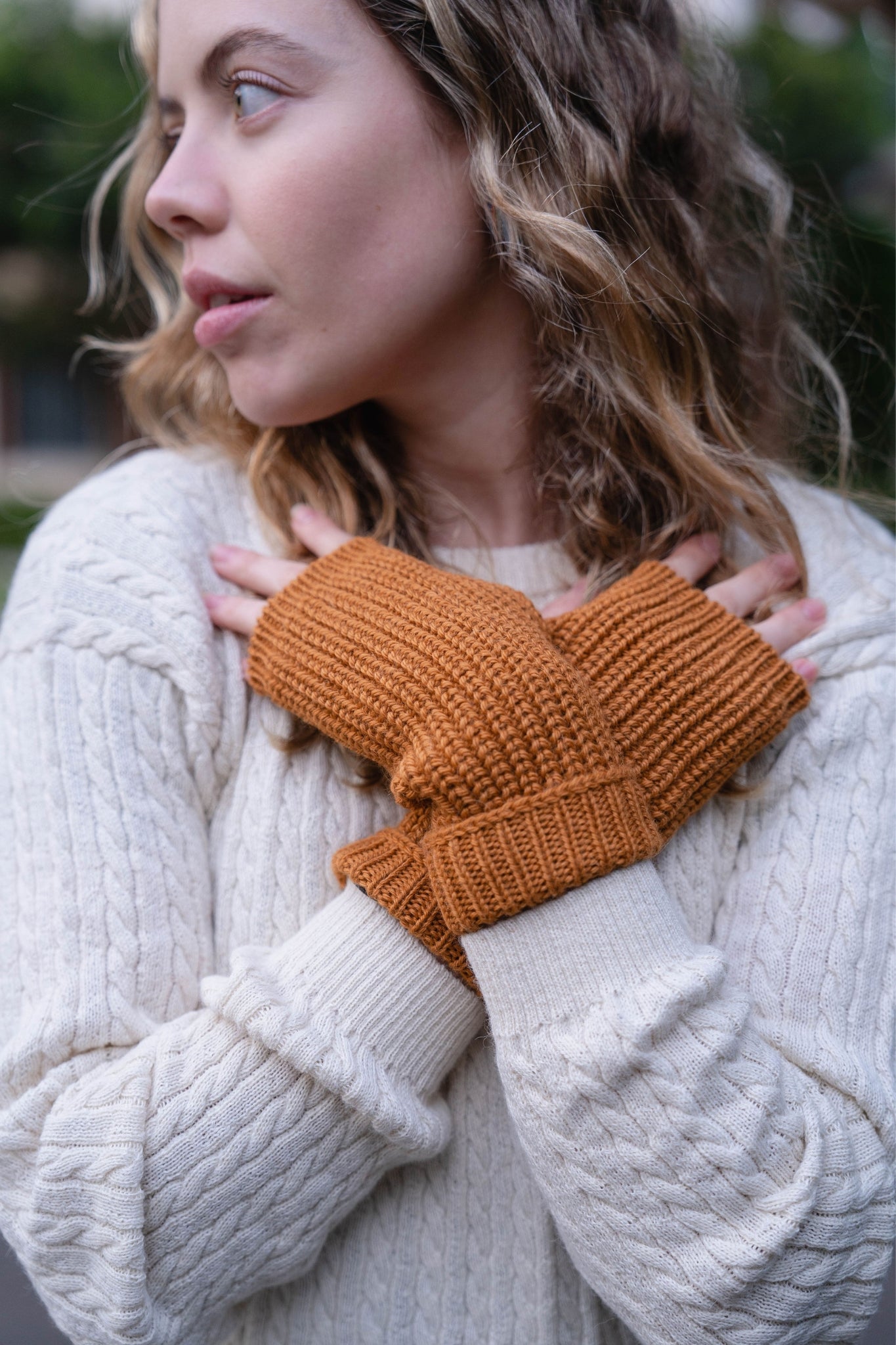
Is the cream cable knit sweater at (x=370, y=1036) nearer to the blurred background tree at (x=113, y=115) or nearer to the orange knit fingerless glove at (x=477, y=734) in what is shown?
the orange knit fingerless glove at (x=477, y=734)

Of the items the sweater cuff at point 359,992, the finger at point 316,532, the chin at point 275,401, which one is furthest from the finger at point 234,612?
the sweater cuff at point 359,992

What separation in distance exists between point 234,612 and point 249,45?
0.67m

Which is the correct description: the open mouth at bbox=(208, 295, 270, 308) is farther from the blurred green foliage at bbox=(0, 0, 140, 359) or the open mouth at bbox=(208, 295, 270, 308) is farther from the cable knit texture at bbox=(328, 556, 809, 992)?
the blurred green foliage at bbox=(0, 0, 140, 359)

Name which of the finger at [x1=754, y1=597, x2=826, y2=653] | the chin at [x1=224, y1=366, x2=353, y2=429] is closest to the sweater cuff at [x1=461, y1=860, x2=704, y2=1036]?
the finger at [x1=754, y1=597, x2=826, y2=653]

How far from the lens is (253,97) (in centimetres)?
121

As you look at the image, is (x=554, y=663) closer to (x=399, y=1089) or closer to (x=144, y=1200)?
(x=399, y=1089)

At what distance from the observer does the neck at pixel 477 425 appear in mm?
1417

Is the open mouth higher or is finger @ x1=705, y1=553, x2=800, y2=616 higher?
the open mouth

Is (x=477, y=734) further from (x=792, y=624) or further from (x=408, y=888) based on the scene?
(x=792, y=624)

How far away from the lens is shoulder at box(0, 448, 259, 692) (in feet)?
3.97

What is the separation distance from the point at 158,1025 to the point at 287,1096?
0.17 m

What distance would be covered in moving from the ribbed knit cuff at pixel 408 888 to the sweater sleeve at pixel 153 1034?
0.07 ft

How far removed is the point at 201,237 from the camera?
1300 millimetres

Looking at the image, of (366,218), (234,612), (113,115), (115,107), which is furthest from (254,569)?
(115,107)
